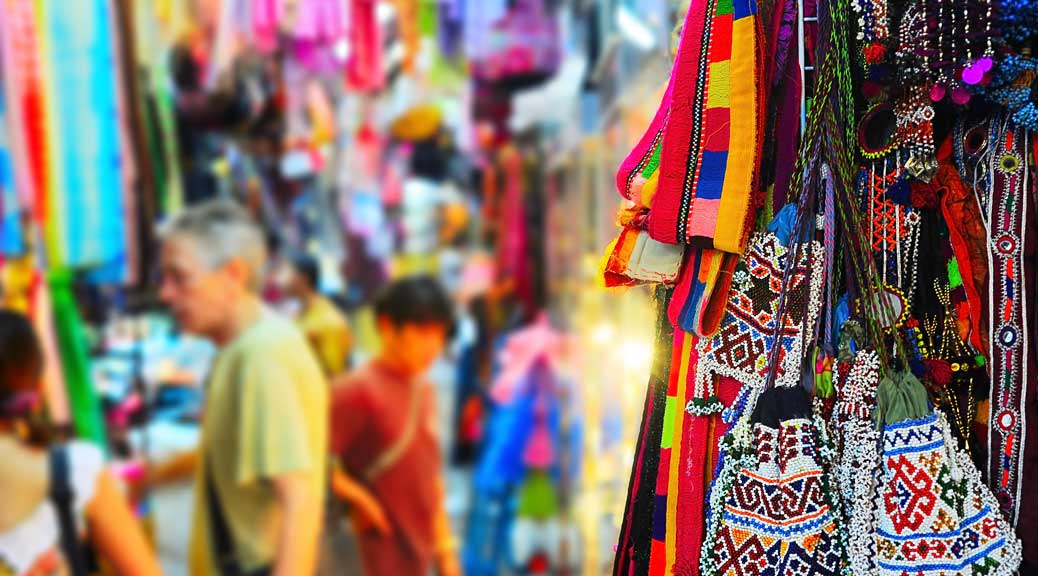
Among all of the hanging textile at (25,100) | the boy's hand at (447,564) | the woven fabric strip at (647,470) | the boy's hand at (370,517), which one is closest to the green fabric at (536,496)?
the boy's hand at (447,564)

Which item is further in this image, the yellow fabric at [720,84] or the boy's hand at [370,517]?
the boy's hand at [370,517]

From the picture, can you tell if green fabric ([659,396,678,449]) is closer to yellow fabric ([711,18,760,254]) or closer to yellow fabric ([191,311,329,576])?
yellow fabric ([711,18,760,254])

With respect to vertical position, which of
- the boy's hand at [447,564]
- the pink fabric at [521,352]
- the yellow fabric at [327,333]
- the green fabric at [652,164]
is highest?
the green fabric at [652,164]

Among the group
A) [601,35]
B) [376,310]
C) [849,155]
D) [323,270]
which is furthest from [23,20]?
[849,155]

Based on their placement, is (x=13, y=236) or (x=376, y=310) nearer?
(x=13, y=236)

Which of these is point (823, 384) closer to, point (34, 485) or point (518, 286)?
point (34, 485)

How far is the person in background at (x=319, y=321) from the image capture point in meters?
2.35

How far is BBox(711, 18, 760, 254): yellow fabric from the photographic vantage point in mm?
832

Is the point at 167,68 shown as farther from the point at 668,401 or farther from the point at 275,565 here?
the point at 668,401

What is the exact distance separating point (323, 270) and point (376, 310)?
0.56 ft

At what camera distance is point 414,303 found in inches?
96.7

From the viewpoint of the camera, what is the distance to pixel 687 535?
0.85 m

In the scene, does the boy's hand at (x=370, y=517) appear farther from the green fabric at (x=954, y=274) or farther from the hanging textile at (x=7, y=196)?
the green fabric at (x=954, y=274)

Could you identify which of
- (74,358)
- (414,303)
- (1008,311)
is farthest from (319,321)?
(1008,311)
